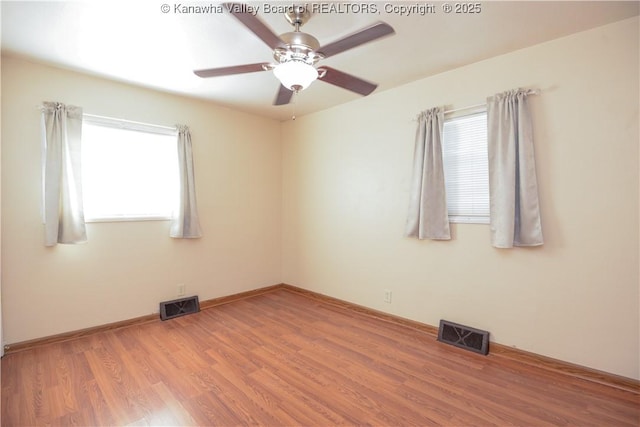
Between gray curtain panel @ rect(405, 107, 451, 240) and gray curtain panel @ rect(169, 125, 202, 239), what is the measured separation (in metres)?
2.46

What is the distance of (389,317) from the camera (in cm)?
333

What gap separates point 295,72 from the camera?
168cm

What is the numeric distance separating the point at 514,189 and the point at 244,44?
2380 millimetres

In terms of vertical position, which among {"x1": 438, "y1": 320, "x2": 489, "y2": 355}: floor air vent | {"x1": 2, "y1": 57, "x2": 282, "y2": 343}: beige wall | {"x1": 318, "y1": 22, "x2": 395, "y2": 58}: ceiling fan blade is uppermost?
{"x1": 318, "y1": 22, "x2": 395, "y2": 58}: ceiling fan blade

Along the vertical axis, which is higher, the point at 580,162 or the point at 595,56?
the point at 595,56


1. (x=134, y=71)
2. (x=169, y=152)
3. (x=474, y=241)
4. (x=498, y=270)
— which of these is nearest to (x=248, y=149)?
(x=169, y=152)

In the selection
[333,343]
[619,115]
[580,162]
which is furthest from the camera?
[333,343]

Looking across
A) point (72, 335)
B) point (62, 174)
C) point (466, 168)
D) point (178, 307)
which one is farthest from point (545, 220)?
point (72, 335)

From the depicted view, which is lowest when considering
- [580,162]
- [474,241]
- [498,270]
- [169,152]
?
[498,270]

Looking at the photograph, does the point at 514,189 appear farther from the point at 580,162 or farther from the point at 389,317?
the point at 389,317

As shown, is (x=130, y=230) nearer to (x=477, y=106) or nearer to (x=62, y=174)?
(x=62, y=174)

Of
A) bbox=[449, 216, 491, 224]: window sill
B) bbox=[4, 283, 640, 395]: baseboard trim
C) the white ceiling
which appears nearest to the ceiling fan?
the white ceiling

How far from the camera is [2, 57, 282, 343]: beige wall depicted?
2.62 meters

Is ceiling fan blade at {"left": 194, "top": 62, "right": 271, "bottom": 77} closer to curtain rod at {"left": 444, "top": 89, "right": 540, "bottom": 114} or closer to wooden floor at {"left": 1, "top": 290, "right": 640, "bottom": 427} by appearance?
curtain rod at {"left": 444, "top": 89, "right": 540, "bottom": 114}
